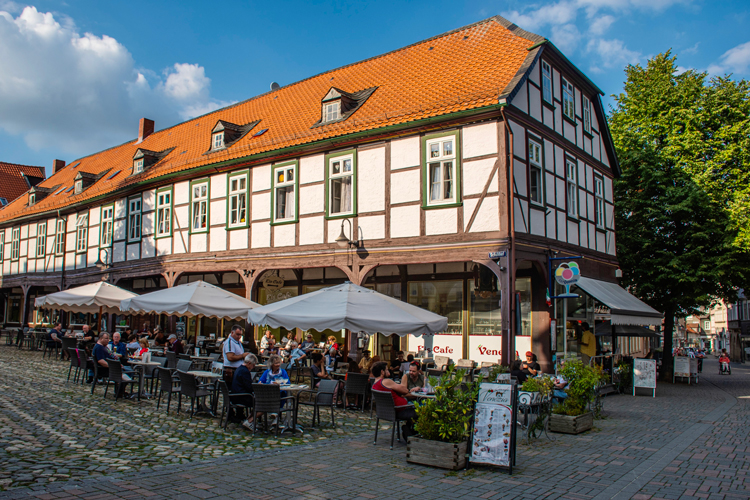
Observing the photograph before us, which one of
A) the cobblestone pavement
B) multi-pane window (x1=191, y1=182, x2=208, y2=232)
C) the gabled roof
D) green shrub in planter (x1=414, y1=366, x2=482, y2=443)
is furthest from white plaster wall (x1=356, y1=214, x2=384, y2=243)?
the gabled roof

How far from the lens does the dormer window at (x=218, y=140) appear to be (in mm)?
22562

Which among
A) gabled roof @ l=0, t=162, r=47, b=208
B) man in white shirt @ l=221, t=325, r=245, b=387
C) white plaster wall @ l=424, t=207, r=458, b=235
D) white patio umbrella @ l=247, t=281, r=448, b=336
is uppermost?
gabled roof @ l=0, t=162, r=47, b=208

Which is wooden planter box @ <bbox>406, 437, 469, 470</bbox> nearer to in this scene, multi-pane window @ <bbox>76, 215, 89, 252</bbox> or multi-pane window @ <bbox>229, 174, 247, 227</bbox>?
multi-pane window @ <bbox>229, 174, 247, 227</bbox>

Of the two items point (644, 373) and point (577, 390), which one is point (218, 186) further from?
point (644, 373)

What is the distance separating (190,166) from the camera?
2253cm

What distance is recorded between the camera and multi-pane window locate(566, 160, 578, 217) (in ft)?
60.0

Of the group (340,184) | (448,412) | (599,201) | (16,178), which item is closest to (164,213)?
(340,184)

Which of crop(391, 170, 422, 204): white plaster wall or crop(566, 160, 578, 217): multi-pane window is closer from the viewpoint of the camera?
crop(391, 170, 422, 204): white plaster wall

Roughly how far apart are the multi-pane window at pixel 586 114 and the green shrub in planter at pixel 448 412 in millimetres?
15108

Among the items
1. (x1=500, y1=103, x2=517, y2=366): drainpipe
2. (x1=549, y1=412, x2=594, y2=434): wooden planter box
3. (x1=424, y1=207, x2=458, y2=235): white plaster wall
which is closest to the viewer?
(x1=549, y1=412, x2=594, y2=434): wooden planter box

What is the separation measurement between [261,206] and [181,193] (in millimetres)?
4848

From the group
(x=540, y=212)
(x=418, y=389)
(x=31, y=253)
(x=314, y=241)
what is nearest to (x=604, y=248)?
(x=540, y=212)

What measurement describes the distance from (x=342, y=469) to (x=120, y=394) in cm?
715

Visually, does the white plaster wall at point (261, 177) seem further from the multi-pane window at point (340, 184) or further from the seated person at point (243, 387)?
the seated person at point (243, 387)
